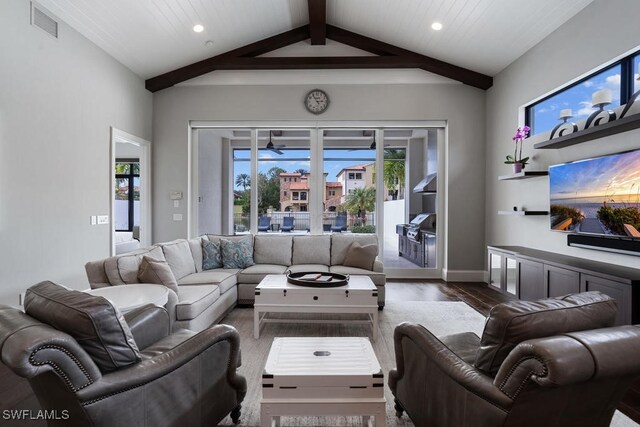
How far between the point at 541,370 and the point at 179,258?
359 cm

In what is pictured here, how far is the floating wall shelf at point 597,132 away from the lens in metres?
2.78

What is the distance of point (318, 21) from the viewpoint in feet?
16.3

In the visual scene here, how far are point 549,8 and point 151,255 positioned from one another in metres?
4.94

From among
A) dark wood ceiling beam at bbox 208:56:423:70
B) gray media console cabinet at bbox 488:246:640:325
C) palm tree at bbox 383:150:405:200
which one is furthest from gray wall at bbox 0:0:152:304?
gray media console cabinet at bbox 488:246:640:325

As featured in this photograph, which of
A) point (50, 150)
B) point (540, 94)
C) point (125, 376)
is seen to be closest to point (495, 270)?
point (540, 94)

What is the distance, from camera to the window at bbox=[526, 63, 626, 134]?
3396 millimetres

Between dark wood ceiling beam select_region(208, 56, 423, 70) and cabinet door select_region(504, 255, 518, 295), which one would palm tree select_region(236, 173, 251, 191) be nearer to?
dark wood ceiling beam select_region(208, 56, 423, 70)

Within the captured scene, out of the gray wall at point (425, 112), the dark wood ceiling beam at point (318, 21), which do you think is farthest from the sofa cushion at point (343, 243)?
the dark wood ceiling beam at point (318, 21)

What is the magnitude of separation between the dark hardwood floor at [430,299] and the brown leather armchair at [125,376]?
3.55 feet

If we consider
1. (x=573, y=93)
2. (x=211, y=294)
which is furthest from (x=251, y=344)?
(x=573, y=93)

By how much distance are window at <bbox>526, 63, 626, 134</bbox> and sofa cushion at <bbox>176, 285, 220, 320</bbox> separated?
4280 millimetres

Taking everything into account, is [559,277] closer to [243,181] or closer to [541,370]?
[541,370]

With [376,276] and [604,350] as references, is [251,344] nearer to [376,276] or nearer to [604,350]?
[376,276]

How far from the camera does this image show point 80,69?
13.6 feet
